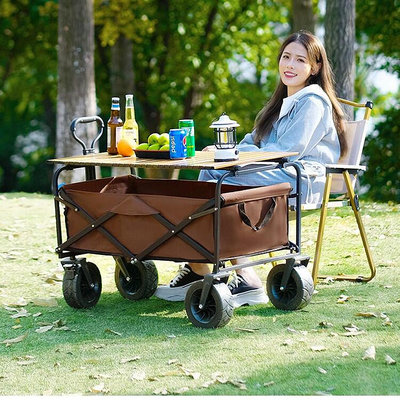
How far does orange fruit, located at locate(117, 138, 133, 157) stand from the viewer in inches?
194

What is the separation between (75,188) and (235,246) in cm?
99

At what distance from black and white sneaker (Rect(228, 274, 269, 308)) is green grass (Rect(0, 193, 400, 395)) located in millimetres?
56

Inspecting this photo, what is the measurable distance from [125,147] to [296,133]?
0.89m

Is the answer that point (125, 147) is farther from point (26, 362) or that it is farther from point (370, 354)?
point (370, 354)

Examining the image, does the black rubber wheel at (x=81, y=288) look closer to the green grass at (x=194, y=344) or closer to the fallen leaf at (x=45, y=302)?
the green grass at (x=194, y=344)

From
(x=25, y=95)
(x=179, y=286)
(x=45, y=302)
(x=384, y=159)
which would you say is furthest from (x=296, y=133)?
(x=25, y=95)

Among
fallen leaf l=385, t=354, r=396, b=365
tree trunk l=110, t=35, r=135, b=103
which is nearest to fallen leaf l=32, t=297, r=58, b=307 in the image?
fallen leaf l=385, t=354, r=396, b=365

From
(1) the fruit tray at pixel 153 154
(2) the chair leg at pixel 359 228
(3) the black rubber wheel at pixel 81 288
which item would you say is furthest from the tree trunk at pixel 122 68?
(1) the fruit tray at pixel 153 154

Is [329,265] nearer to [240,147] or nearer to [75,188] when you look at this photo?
[240,147]

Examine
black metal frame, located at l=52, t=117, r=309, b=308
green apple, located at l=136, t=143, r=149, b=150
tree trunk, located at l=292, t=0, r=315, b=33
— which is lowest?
black metal frame, located at l=52, t=117, r=309, b=308

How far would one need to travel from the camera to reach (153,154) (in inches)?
185

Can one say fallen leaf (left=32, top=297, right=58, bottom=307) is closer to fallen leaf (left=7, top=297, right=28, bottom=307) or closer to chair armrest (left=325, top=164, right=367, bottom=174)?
fallen leaf (left=7, top=297, right=28, bottom=307)

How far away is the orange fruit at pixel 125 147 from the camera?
492cm

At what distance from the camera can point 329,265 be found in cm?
583
